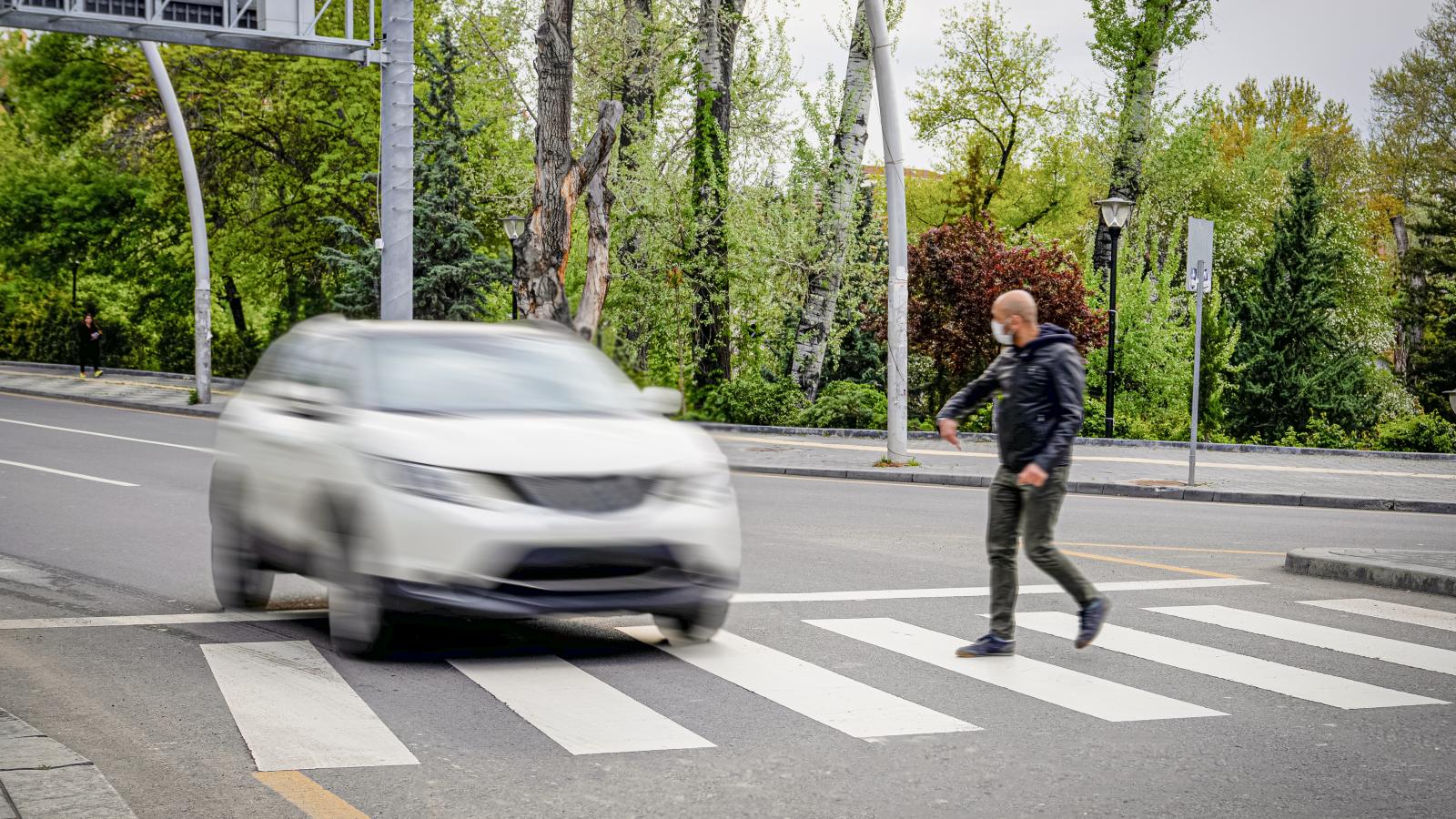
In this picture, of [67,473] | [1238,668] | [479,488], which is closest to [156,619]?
[479,488]

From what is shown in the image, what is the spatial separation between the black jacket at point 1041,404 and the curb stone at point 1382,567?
4.28m

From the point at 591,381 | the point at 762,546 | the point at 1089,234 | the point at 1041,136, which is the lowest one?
the point at 762,546

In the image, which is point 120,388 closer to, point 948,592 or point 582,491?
point 948,592

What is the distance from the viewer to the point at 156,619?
8320mm

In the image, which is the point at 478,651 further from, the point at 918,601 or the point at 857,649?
the point at 918,601

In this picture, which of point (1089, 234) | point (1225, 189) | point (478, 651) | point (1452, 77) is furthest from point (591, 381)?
point (1452, 77)

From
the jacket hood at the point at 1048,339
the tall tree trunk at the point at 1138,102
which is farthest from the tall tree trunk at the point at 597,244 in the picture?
the jacket hood at the point at 1048,339

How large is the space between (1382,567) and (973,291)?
16962 mm

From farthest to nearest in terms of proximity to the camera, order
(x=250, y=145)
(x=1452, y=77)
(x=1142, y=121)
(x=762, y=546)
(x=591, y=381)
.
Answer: (x=1452, y=77), (x=250, y=145), (x=1142, y=121), (x=762, y=546), (x=591, y=381)

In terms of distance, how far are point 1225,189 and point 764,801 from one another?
44.3 metres

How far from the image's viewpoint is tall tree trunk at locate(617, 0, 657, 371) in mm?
31047

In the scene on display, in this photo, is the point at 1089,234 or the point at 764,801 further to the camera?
the point at 1089,234

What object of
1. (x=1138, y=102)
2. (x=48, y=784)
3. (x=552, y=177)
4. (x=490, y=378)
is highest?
(x=1138, y=102)

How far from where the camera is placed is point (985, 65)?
47812 millimetres
